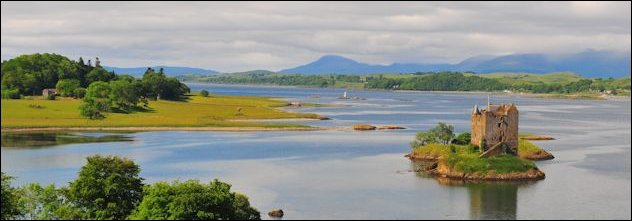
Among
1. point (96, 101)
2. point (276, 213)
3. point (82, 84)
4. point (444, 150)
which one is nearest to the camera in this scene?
point (276, 213)

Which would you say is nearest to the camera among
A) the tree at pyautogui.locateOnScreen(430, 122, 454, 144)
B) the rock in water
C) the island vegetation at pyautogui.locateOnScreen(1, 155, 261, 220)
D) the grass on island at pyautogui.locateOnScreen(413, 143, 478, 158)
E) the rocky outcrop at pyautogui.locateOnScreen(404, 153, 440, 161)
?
the island vegetation at pyautogui.locateOnScreen(1, 155, 261, 220)

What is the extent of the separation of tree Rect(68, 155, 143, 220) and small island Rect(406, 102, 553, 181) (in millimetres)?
42178

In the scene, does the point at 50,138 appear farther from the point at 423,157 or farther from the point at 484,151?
the point at 484,151

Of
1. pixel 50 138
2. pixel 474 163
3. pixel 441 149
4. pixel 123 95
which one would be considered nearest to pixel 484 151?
pixel 474 163

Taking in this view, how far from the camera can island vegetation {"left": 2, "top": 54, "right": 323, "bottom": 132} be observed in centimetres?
12619

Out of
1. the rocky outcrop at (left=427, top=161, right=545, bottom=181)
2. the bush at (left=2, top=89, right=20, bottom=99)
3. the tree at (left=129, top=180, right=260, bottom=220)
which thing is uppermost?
the bush at (left=2, top=89, right=20, bottom=99)

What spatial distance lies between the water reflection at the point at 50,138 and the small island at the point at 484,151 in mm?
43498

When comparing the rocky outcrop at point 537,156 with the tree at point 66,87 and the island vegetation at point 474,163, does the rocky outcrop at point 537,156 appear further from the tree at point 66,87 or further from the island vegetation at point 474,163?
the tree at point 66,87

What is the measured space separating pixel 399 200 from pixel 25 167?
3810 cm

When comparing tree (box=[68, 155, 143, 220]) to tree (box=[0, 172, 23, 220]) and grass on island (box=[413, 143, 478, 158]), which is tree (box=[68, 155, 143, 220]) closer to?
tree (box=[0, 172, 23, 220])

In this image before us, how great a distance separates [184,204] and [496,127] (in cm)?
5431

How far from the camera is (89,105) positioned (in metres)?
135

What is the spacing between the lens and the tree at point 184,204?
130 feet

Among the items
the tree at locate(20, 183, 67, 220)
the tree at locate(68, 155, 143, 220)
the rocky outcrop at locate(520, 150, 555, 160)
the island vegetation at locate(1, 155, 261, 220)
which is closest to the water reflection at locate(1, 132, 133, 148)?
the rocky outcrop at locate(520, 150, 555, 160)
